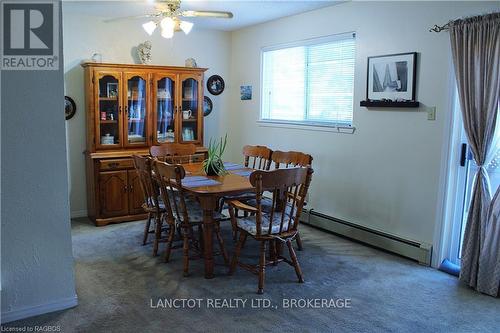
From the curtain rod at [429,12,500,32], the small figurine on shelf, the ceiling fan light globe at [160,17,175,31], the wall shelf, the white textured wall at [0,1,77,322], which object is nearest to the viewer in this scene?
the white textured wall at [0,1,77,322]

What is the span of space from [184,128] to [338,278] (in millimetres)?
2850

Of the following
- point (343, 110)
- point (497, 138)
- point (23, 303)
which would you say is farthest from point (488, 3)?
point (23, 303)

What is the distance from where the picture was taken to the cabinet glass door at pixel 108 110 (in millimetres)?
4809

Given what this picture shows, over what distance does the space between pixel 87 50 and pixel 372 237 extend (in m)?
3.62

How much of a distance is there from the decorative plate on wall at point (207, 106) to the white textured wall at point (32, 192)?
324 cm

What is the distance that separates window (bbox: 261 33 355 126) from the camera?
14.7 ft

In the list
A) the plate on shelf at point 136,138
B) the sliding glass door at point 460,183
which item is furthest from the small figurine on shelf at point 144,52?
the sliding glass door at point 460,183

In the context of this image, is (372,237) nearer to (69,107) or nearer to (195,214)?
(195,214)

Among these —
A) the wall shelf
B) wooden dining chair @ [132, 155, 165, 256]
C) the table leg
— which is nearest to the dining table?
the table leg

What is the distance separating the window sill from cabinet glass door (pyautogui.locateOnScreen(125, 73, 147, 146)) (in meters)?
1.45

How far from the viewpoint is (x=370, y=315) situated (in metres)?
2.84

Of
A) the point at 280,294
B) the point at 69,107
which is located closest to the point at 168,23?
the point at 69,107

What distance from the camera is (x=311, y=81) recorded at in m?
4.92
